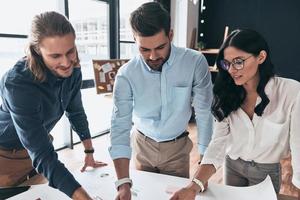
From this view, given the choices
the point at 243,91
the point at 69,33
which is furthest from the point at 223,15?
the point at 69,33

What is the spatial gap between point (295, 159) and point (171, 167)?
22.9 inches

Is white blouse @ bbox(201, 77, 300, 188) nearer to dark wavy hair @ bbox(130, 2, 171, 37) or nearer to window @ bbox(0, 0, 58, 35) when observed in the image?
dark wavy hair @ bbox(130, 2, 171, 37)

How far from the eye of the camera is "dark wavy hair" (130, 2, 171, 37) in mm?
1145

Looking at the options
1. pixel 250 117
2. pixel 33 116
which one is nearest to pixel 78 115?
pixel 33 116

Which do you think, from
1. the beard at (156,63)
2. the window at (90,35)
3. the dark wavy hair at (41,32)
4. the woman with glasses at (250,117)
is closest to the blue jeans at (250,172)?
the woman with glasses at (250,117)

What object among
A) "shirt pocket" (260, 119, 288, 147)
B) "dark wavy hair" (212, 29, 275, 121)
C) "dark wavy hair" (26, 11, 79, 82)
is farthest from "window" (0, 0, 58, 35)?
"shirt pocket" (260, 119, 288, 147)

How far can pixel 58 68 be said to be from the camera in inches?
43.5

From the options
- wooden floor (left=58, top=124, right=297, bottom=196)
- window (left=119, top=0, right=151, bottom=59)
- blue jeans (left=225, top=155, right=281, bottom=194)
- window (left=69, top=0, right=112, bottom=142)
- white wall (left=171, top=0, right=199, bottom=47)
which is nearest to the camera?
blue jeans (left=225, top=155, right=281, bottom=194)

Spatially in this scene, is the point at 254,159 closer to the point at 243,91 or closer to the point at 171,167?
the point at 243,91

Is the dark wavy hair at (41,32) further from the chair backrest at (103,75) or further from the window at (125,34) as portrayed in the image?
the window at (125,34)

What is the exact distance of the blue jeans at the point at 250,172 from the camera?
123cm

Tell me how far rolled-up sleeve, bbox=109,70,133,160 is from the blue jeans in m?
0.49

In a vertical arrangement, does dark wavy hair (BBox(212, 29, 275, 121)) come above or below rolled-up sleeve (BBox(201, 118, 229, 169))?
above

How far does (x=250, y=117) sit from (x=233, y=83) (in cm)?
17
